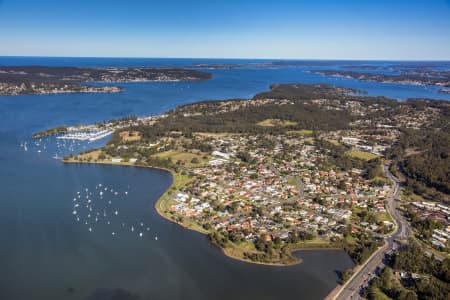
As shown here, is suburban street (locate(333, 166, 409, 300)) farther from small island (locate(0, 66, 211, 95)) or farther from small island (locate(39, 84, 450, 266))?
small island (locate(0, 66, 211, 95))

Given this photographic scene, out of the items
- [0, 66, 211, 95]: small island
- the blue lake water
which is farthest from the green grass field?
[0, 66, 211, 95]: small island

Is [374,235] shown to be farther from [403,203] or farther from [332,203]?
[403,203]

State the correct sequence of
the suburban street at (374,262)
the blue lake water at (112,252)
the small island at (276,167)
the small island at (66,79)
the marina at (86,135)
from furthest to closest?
the small island at (66,79), the marina at (86,135), the small island at (276,167), the blue lake water at (112,252), the suburban street at (374,262)

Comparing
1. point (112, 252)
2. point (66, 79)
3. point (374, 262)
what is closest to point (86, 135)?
point (112, 252)

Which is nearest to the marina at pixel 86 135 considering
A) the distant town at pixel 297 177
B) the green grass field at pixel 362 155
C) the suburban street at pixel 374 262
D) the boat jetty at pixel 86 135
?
the boat jetty at pixel 86 135

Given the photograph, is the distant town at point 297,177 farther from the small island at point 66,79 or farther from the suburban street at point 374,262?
the small island at point 66,79

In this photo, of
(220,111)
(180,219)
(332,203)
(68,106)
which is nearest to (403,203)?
(332,203)
